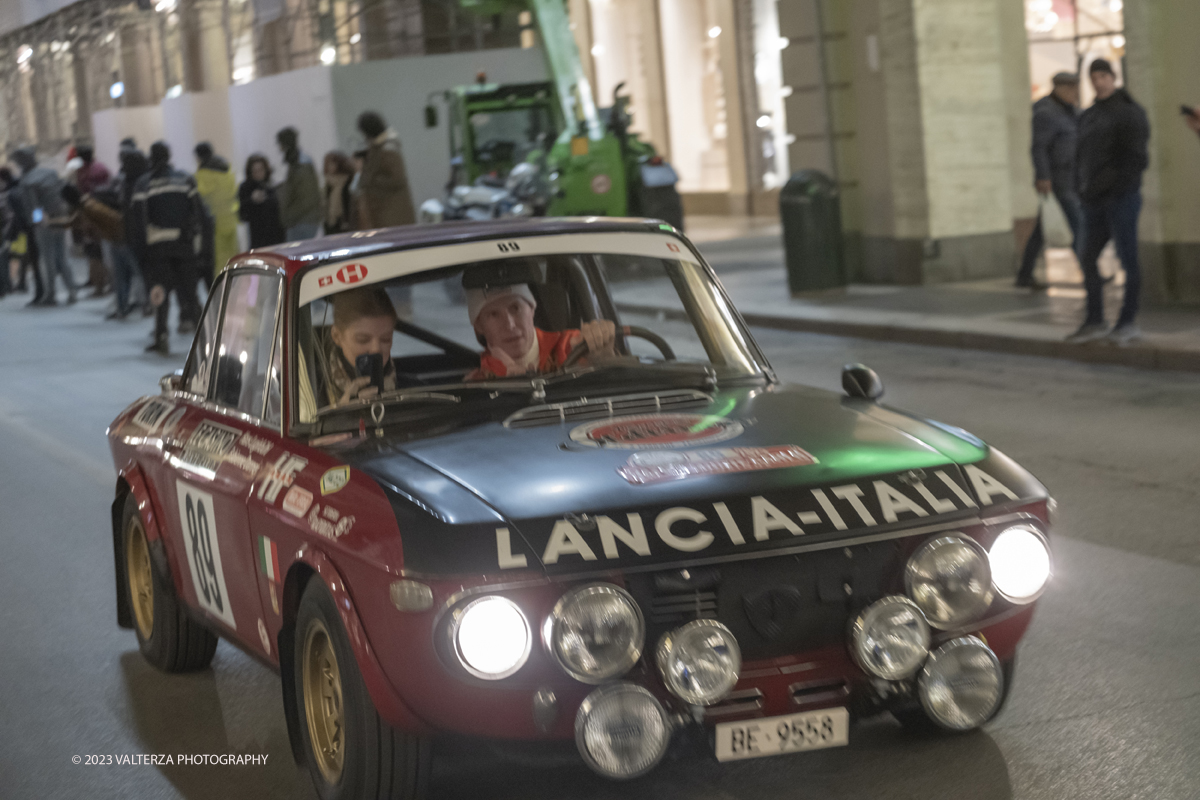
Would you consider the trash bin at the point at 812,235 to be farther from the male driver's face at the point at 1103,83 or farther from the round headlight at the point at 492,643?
the round headlight at the point at 492,643

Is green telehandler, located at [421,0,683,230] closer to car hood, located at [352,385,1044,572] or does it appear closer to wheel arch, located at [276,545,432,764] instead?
car hood, located at [352,385,1044,572]

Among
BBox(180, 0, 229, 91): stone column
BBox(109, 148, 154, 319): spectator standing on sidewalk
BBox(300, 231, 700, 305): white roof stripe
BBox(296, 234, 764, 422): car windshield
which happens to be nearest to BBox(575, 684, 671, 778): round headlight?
BBox(296, 234, 764, 422): car windshield

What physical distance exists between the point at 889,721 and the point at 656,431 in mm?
1034

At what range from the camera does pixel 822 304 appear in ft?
55.7

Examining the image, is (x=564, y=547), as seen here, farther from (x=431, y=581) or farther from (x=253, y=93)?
(x=253, y=93)

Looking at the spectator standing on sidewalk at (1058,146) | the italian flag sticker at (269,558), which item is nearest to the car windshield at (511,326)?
the italian flag sticker at (269,558)

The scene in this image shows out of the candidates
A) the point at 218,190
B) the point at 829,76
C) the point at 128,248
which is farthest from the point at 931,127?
the point at 128,248

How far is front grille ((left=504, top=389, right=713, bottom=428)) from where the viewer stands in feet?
14.8

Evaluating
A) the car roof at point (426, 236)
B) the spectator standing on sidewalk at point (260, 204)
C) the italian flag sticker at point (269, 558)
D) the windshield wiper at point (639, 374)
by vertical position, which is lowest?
the italian flag sticker at point (269, 558)

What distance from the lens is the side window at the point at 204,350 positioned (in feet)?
18.1

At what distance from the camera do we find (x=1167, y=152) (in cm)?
1463

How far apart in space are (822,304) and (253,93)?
2104 centimetres

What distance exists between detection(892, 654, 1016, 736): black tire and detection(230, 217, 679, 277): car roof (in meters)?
1.77

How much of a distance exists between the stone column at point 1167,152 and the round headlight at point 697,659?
11.9 metres
